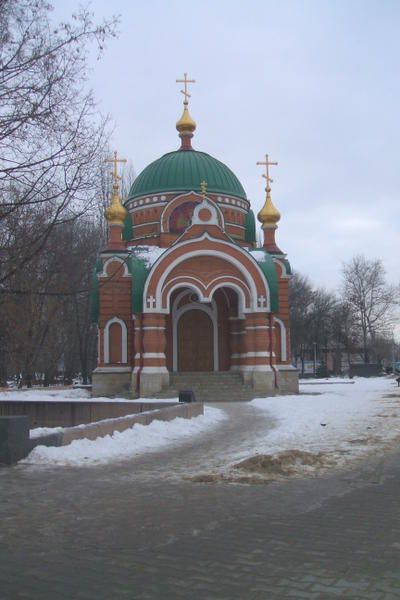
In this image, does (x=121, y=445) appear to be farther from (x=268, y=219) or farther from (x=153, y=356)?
(x=268, y=219)

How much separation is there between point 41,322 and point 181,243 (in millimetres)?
7153

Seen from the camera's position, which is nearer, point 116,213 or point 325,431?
point 325,431

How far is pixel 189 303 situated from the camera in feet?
90.8

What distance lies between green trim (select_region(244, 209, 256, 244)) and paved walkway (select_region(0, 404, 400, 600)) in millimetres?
24112

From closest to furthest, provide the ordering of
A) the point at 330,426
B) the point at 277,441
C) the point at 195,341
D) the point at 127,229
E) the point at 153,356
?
the point at 277,441 → the point at 330,426 → the point at 153,356 → the point at 195,341 → the point at 127,229

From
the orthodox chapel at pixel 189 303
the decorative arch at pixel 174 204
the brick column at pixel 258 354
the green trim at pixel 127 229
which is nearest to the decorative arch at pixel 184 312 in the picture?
the orthodox chapel at pixel 189 303

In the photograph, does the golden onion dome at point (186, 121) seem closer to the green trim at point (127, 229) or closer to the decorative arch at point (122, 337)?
the green trim at point (127, 229)

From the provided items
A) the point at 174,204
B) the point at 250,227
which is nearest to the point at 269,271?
the point at 174,204

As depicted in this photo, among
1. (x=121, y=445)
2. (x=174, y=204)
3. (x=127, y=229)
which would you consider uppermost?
(x=174, y=204)

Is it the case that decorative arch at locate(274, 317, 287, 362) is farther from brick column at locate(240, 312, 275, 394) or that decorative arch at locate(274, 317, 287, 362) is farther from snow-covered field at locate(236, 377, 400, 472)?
snow-covered field at locate(236, 377, 400, 472)

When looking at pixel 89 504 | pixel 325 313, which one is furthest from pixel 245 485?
pixel 325 313

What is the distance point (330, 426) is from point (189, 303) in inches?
608

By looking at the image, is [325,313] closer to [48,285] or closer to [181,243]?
[181,243]

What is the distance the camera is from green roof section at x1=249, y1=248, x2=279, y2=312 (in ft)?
82.8
